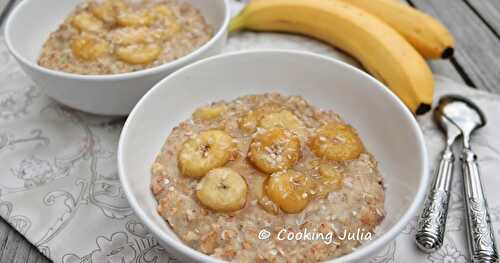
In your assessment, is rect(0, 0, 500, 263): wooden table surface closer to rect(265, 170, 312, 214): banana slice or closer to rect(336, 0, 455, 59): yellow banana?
Answer: rect(336, 0, 455, 59): yellow banana

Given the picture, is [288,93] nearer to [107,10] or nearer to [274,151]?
[274,151]

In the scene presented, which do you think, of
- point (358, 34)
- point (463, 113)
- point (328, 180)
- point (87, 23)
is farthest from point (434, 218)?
point (87, 23)

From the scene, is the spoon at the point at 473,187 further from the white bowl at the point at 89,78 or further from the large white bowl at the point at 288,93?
the white bowl at the point at 89,78

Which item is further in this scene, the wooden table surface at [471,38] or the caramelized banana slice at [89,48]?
the wooden table surface at [471,38]

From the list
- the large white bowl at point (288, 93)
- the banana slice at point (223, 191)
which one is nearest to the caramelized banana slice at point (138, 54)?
the large white bowl at point (288, 93)

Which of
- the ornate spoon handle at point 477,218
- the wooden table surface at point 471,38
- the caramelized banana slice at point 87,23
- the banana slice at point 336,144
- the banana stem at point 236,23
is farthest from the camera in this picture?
the banana stem at point 236,23

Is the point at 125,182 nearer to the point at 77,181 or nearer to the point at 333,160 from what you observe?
the point at 77,181
